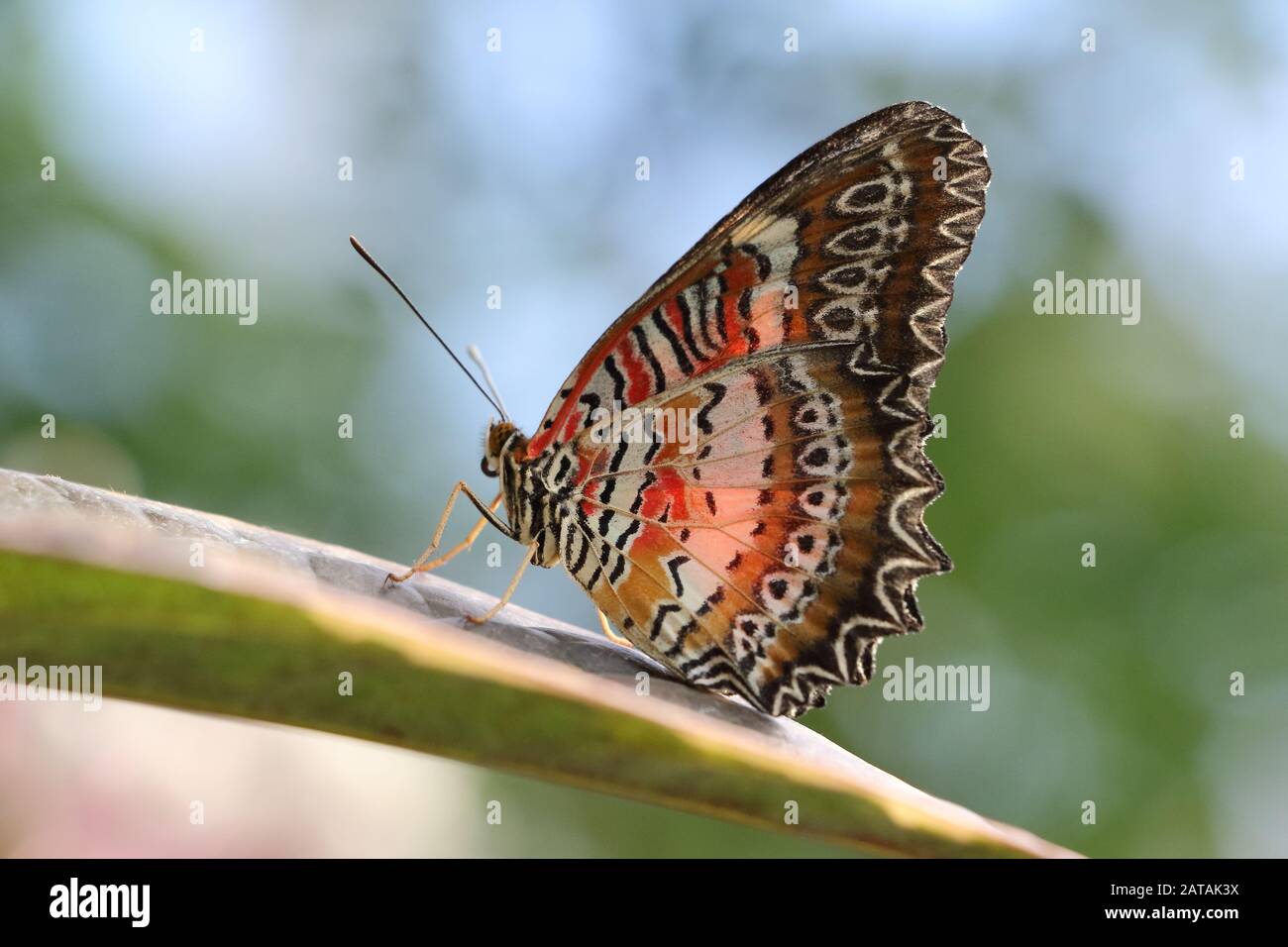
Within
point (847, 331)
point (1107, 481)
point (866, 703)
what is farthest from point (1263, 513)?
point (847, 331)

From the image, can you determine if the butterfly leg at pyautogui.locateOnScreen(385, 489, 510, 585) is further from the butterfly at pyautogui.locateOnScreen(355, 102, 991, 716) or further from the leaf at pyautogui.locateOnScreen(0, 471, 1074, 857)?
the leaf at pyautogui.locateOnScreen(0, 471, 1074, 857)

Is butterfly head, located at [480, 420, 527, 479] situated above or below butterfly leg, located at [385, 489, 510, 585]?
above

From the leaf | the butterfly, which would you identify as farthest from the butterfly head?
the leaf

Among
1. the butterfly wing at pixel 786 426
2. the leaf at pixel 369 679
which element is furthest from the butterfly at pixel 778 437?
the leaf at pixel 369 679

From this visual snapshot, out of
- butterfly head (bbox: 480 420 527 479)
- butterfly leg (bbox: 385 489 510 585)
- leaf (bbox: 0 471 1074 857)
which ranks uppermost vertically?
butterfly head (bbox: 480 420 527 479)

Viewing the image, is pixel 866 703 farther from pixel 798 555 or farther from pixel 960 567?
pixel 798 555

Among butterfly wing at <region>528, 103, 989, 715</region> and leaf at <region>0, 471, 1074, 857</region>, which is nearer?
leaf at <region>0, 471, 1074, 857</region>

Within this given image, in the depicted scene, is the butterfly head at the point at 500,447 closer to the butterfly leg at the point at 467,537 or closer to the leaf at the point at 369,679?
the butterfly leg at the point at 467,537
